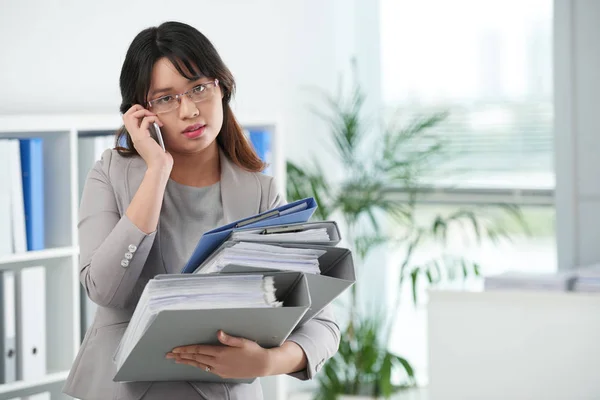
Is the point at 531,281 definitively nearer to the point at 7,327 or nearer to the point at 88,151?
the point at 88,151

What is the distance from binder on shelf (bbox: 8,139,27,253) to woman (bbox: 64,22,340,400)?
1196mm

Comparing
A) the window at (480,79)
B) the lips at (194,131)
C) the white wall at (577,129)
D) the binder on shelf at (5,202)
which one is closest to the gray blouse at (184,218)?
the lips at (194,131)

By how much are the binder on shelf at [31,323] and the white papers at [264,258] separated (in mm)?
1542

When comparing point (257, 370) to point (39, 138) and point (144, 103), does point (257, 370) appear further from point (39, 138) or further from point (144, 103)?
point (39, 138)

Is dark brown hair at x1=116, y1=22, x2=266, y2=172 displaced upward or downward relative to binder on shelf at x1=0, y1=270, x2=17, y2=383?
upward

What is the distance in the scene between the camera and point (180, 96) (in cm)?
146

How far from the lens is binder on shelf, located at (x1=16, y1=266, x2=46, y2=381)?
268 cm

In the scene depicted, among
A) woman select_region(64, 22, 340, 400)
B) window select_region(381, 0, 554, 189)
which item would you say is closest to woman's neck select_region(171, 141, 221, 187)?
woman select_region(64, 22, 340, 400)

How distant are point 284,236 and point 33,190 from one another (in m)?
1.62

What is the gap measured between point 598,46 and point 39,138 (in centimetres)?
233

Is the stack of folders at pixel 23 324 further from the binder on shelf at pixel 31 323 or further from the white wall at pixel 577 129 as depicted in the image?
the white wall at pixel 577 129

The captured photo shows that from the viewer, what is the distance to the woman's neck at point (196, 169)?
1537mm

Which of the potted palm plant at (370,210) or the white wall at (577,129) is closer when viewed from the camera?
the white wall at (577,129)

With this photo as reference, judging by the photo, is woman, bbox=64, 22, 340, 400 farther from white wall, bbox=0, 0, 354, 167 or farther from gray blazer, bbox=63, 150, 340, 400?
white wall, bbox=0, 0, 354, 167
